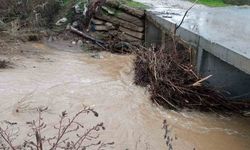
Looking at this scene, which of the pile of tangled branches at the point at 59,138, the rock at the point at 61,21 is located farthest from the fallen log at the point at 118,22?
the pile of tangled branches at the point at 59,138

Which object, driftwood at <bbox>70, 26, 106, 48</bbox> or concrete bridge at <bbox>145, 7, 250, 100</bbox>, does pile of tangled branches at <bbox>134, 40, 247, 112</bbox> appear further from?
driftwood at <bbox>70, 26, 106, 48</bbox>

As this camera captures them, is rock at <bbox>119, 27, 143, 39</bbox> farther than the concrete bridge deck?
Yes

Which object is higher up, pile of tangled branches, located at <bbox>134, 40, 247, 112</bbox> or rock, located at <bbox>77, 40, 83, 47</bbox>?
pile of tangled branches, located at <bbox>134, 40, 247, 112</bbox>

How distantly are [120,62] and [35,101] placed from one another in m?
3.09

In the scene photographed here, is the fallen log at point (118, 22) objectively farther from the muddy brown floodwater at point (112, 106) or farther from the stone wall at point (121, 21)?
the muddy brown floodwater at point (112, 106)

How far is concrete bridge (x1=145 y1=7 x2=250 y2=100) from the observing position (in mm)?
6439

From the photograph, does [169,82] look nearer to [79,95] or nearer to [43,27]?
[79,95]

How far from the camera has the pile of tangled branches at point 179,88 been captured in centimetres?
685

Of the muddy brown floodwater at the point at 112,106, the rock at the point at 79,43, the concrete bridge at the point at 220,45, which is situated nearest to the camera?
the muddy brown floodwater at the point at 112,106

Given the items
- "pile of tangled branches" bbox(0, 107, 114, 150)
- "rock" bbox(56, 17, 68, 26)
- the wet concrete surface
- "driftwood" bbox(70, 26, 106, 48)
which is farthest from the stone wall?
"pile of tangled branches" bbox(0, 107, 114, 150)

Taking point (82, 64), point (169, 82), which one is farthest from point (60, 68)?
point (169, 82)

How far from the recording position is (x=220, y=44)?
6691 millimetres

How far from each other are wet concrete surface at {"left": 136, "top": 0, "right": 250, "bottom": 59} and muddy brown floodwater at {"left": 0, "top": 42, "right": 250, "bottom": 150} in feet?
3.85

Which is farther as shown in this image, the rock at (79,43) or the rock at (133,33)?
the rock at (79,43)
